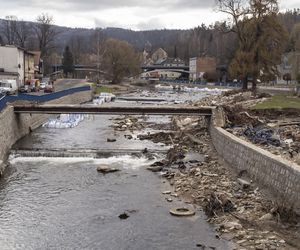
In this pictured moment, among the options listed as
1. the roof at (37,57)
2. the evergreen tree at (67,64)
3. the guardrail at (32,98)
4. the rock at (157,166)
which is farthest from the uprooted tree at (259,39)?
the evergreen tree at (67,64)

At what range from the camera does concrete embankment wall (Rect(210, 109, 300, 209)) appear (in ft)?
61.2

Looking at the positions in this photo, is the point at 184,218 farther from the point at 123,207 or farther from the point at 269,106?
the point at 269,106

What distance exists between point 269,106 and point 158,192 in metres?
23.1

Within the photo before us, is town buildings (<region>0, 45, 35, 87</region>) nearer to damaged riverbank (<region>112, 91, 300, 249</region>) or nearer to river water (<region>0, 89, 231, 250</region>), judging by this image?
river water (<region>0, 89, 231, 250</region>)

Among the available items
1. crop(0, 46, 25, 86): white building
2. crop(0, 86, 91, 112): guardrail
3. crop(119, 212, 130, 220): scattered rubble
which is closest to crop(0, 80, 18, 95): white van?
crop(0, 86, 91, 112): guardrail

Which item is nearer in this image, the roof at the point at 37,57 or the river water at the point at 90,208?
the river water at the point at 90,208

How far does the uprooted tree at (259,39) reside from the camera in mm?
59844

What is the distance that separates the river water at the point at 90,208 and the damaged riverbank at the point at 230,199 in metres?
0.66

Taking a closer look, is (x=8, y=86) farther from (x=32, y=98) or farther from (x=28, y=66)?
(x=28, y=66)

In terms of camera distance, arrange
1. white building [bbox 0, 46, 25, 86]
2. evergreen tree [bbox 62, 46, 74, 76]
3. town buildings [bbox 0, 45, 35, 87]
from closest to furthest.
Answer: town buildings [bbox 0, 45, 35, 87] → white building [bbox 0, 46, 25, 86] → evergreen tree [bbox 62, 46, 74, 76]

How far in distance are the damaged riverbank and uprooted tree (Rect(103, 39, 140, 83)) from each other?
281 feet

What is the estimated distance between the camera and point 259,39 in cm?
6050

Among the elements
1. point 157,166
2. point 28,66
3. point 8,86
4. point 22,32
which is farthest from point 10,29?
point 157,166

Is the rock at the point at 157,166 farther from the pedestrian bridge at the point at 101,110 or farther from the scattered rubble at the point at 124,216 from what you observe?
the pedestrian bridge at the point at 101,110
